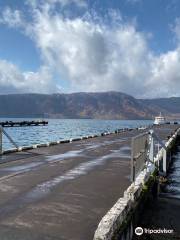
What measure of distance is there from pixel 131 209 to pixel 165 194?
7.67 meters

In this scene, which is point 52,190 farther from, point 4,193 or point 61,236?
point 61,236

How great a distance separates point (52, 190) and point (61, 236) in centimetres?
427

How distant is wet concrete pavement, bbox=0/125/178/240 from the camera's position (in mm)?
7921

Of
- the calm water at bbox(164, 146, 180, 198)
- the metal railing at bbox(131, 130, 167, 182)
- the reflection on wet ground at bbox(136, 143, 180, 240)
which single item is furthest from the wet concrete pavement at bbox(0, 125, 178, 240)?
the calm water at bbox(164, 146, 180, 198)

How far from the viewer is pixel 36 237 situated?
736cm

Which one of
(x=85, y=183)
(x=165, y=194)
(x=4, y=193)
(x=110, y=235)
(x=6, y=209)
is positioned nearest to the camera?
Result: (x=110, y=235)

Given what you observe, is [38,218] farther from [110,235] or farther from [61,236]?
[110,235]

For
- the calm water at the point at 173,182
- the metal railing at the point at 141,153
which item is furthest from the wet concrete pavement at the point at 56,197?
the calm water at the point at 173,182

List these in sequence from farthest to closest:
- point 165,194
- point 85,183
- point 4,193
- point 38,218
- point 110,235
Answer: point 165,194, point 85,183, point 4,193, point 38,218, point 110,235

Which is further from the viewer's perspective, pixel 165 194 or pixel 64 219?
pixel 165 194

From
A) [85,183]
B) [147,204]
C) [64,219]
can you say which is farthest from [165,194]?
[64,219]

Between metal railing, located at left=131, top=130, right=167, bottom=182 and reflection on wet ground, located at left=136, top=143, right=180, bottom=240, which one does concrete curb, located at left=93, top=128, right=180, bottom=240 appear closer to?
metal railing, located at left=131, top=130, right=167, bottom=182

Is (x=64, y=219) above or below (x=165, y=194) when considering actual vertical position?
above

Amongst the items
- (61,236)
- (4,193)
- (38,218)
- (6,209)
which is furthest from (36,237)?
(4,193)
